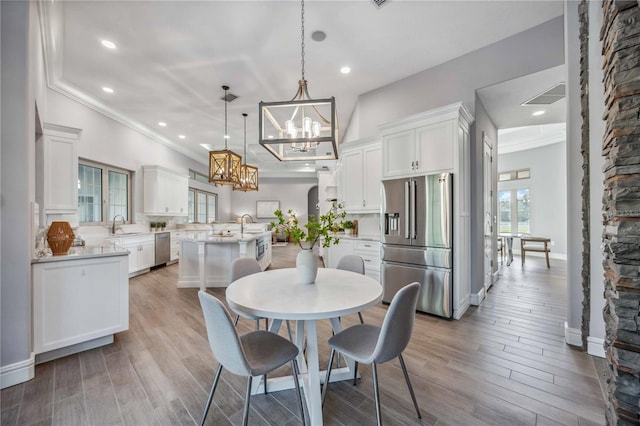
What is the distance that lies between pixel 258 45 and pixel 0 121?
8.00ft

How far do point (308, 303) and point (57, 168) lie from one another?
12.5 ft

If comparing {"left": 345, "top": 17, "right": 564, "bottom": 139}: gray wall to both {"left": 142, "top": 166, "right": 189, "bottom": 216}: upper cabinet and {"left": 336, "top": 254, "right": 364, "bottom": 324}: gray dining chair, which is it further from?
{"left": 142, "top": 166, "right": 189, "bottom": 216}: upper cabinet

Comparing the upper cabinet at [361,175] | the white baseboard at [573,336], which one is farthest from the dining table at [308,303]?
the upper cabinet at [361,175]

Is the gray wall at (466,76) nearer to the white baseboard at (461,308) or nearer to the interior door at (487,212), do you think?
the interior door at (487,212)

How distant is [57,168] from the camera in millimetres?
3191

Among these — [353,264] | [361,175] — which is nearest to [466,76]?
[361,175]

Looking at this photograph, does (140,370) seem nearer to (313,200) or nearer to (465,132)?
(465,132)

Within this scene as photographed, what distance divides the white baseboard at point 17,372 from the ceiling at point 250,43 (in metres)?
3.14

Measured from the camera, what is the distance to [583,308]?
2.28m

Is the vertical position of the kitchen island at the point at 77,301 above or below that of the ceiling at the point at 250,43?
below

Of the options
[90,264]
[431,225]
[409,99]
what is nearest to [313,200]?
[409,99]

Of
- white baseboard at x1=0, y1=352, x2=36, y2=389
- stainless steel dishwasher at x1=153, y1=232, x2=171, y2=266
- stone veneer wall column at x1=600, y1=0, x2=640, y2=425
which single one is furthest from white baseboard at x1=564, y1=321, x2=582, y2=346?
stainless steel dishwasher at x1=153, y1=232, x2=171, y2=266

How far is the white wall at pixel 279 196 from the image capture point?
1212 centimetres

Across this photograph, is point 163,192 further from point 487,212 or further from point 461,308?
point 487,212
